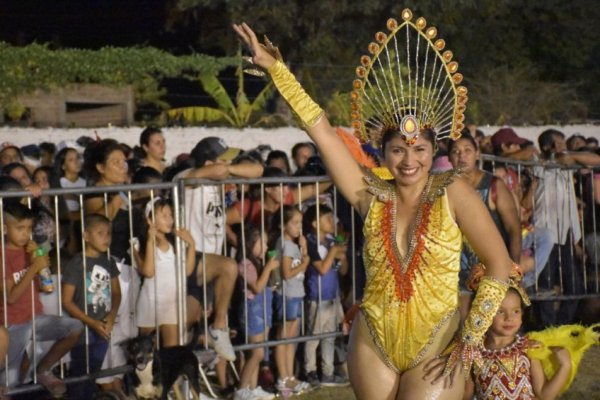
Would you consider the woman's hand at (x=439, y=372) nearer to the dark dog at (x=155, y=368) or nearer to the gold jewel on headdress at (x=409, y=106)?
the gold jewel on headdress at (x=409, y=106)

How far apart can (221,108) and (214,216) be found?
12.3 metres

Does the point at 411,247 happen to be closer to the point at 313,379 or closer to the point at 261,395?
the point at 261,395

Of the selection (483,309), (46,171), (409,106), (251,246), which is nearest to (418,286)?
(483,309)

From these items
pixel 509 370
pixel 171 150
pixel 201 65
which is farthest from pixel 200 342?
pixel 201 65

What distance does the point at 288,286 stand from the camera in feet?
30.2

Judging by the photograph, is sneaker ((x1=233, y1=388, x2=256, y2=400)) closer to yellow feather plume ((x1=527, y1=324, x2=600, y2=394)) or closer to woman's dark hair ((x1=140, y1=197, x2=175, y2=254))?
woman's dark hair ((x1=140, y1=197, x2=175, y2=254))

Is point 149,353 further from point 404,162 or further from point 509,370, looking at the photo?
point 404,162

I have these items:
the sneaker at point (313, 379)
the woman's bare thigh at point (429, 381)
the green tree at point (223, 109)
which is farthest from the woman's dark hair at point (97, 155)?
the green tree at point (223, 109)

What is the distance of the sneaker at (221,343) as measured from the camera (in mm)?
8578

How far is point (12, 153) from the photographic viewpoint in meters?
10.9

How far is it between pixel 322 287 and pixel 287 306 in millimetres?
369

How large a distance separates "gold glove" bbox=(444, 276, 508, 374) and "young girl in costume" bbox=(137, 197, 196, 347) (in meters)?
3.52

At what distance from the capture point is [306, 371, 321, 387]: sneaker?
936cm

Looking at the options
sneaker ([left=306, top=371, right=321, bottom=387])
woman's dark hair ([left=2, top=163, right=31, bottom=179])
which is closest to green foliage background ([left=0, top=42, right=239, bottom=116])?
woman's dark hair ([left=2, top=163, right=31, bottom=179])
